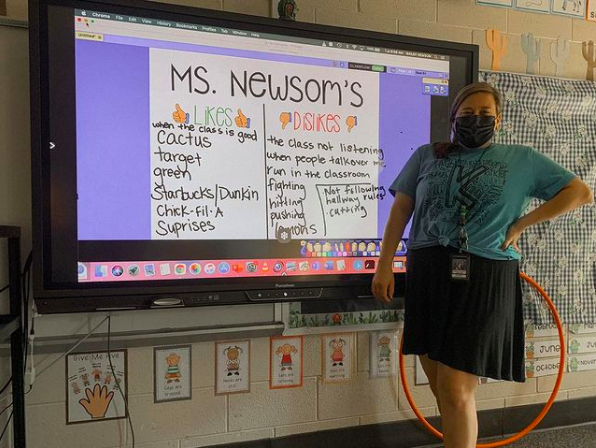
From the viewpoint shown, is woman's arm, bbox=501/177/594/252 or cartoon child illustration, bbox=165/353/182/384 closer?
woman's arm, bbox=501/177/594/252

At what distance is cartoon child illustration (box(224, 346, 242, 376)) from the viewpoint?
5.62ft

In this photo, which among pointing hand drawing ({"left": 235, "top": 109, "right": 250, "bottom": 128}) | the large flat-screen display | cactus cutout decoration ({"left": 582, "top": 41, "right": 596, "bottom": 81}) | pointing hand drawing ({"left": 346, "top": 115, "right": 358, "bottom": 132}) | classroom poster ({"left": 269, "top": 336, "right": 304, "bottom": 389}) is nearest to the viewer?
the large flat-screen display

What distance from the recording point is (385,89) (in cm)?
165

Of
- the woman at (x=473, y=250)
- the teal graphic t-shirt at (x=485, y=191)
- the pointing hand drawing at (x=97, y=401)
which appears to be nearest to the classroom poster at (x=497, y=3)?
the woman at (x=473, y=250)

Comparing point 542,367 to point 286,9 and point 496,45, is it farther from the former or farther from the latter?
point 286,9

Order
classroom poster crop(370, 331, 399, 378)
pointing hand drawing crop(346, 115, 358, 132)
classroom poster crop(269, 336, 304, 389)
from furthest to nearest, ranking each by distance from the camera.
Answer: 1. classroom poster crop(370, 331, 399, 378)
2. classroom poster crop(269, 336, 304, 389)
3. pointing hand drawing crop(346, 115, 358, 132)

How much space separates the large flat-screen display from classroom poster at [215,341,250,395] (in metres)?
0.33

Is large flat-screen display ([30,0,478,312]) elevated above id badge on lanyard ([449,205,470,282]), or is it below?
above

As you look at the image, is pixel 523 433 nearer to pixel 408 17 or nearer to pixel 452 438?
pixel 452 438

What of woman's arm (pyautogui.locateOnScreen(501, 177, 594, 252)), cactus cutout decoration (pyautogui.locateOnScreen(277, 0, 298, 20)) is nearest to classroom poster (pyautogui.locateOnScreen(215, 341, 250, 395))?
woman's arm (pyautogui.locateOnScreen(501, 177, 594, 252))

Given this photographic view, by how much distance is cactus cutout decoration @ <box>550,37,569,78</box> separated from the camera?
80.5 inches

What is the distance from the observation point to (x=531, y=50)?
2.01 m

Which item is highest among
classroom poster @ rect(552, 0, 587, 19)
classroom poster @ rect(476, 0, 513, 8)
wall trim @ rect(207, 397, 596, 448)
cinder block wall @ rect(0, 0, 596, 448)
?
classroom poster @ rect(552, 0, 587, 19)

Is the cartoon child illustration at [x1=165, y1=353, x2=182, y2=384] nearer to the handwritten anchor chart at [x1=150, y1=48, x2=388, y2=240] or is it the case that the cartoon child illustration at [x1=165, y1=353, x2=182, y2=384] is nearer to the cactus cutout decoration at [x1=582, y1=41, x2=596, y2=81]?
the handwritten anchor chart at [x1=150, y1=48, x2=388, y2=240]
